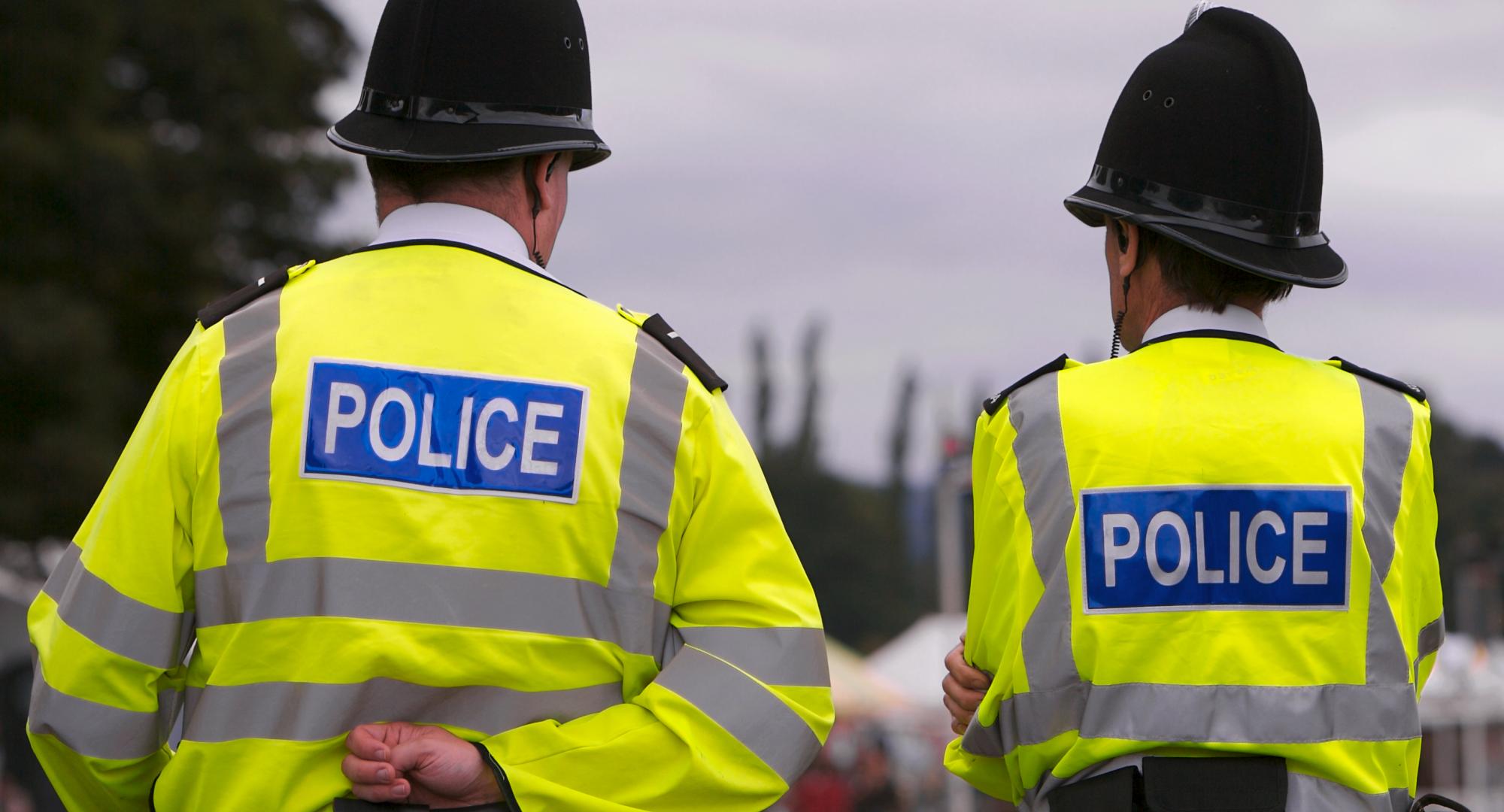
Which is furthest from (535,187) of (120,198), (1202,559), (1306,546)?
(120,198)

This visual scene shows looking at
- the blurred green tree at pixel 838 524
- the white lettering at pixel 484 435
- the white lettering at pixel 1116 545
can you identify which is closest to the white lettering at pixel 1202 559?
the white lettering at pixel 1116 545

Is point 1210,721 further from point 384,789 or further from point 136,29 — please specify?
point 136,29

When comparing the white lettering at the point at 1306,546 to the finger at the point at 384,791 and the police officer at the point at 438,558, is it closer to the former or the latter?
the police officer at the point at 438,558

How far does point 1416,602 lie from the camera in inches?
128

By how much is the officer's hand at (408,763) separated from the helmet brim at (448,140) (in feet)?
3.16

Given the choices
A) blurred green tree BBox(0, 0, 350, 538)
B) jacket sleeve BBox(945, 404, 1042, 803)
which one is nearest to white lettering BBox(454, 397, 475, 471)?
jacket sleeve BBox(945, 404, 1042, 803)

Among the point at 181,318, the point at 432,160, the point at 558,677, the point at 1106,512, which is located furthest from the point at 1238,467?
the point at 181,318

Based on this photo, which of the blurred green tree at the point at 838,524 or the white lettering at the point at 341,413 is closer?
the white lettering at the point at 341,413

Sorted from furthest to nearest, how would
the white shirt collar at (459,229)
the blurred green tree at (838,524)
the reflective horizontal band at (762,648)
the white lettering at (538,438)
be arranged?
the blurred green tree at (838,524)
the white shirt collar at (459,229)
the reflective horizontal band at (762,648)
the white lettering at (538,438)

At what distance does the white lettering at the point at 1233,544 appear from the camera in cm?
312

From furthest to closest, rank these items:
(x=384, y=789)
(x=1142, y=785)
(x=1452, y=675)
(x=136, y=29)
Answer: (x=1452, y=675) < (x=136, y=29) < (x=1142, y=785) < (x=384, y=789)

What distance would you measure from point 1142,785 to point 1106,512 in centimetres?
49

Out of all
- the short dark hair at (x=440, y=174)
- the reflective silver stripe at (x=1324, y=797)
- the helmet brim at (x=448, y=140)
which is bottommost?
the reflective silver stripe at (x=1324, y=797)

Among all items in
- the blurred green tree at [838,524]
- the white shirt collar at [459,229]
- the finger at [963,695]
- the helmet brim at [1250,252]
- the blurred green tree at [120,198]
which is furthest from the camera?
the blurred green tree at [838,524]
